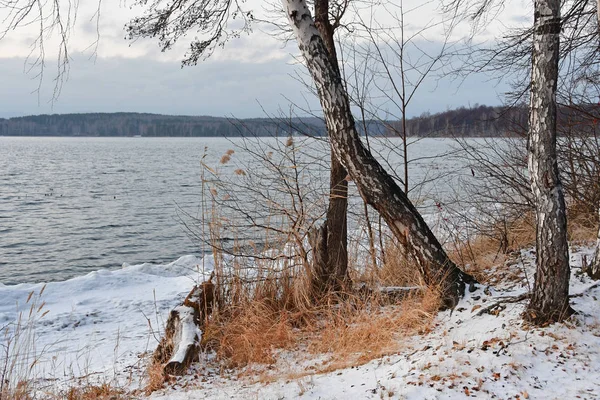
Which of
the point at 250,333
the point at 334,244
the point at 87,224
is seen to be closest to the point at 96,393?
the point at 250,333

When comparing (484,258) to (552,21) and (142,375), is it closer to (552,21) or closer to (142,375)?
(552,21)

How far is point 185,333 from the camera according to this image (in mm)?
5098

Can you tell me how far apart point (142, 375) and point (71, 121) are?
5426 inches

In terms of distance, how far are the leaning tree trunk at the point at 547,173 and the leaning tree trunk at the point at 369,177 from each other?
1114mm

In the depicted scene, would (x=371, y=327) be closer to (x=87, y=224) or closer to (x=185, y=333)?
(x=185, y=333)

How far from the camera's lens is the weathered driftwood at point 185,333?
15.3 feet

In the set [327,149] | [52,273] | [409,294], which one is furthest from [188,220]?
[409,294]

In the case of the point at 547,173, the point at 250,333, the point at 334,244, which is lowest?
the point at 250,333

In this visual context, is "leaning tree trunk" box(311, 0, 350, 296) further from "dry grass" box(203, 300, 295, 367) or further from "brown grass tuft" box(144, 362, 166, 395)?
"brown grass tuft" box(144, 362, 166, 395)

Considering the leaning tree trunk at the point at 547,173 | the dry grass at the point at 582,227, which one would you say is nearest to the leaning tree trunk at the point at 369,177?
the leaning tree trunk at the point at 547,173

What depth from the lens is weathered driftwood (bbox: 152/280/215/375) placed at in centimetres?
467

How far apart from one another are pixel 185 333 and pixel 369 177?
95.9 inches

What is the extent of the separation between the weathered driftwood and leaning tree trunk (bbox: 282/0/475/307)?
2230 mm

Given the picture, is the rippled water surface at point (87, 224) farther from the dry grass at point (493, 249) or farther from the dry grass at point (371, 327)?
the dry grass at point (371, 327)
